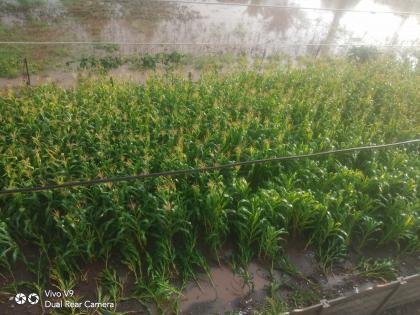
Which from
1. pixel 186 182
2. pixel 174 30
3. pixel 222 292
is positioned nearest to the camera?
pixel 222 292

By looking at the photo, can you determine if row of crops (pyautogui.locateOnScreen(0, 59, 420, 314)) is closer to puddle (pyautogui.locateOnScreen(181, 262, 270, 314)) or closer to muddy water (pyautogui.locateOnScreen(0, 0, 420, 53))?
puddle (pyautogui.locateOnScreen(181, 262, 270, 314))

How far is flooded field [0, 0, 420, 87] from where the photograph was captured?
8.67 metres

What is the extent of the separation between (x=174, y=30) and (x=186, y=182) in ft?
27.6

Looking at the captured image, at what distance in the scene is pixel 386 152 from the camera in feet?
16.4

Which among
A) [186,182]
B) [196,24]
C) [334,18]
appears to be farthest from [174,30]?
[186,182]

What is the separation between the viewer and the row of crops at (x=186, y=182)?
3.45 m

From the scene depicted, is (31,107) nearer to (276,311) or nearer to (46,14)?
(276,311)

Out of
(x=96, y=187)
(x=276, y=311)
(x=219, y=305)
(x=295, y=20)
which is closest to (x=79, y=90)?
(x=96, y=187)

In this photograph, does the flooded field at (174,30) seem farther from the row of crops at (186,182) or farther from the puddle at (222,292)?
the puddle at (222,292)

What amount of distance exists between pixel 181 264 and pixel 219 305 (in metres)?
0.53

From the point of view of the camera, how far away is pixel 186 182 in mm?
4020

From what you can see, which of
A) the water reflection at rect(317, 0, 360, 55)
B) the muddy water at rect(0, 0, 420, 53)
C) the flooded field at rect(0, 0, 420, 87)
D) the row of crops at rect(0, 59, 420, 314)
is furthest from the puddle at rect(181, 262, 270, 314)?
the water reflection at rect(317, 0, 360, 55)

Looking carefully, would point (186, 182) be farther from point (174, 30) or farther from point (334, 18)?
point (334, 18)

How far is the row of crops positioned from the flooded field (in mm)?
3235
